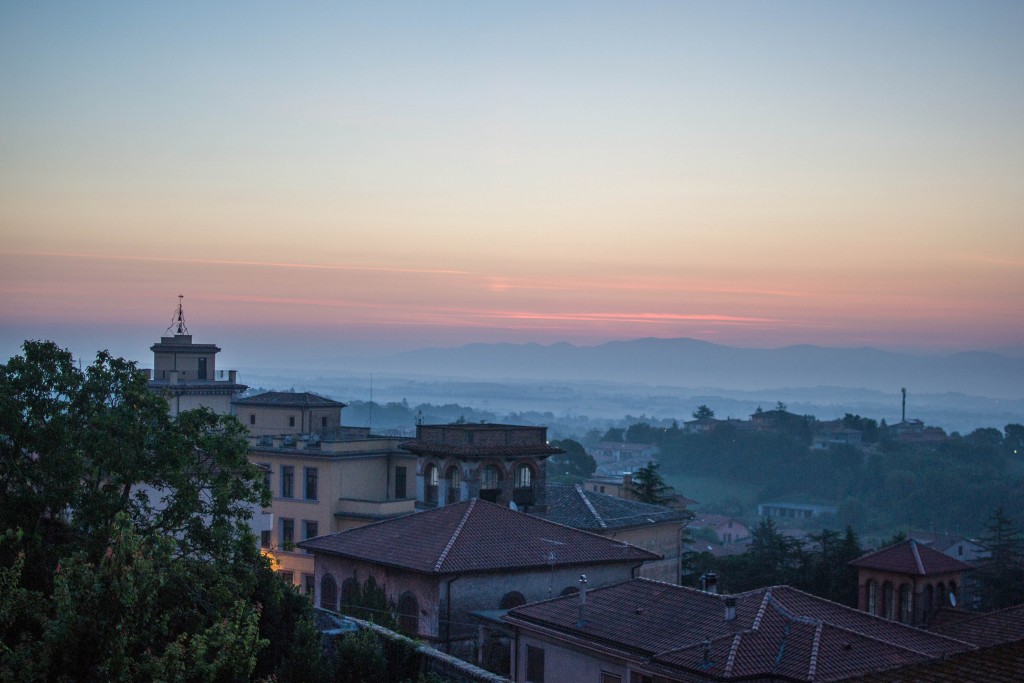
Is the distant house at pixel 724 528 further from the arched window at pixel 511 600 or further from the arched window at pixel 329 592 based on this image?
the arched window at pixel 511 600

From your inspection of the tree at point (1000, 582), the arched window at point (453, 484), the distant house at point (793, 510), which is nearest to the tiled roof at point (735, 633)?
the arched window at point (453, 484)

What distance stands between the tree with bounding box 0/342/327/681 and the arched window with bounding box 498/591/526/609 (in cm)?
805

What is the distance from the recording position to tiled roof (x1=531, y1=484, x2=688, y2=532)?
123ft

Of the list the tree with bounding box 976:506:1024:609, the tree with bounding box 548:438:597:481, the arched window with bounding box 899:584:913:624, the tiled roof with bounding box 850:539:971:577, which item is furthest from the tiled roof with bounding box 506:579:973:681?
the tree with bounding box 548:438:597:481

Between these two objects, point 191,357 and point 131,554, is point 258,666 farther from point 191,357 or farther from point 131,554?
point 191,357

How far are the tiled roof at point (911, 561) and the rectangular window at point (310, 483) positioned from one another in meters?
18.3

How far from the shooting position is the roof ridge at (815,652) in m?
17.8

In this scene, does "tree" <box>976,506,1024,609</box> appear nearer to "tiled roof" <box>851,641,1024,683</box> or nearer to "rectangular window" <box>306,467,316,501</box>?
"rectangular window" <box>306,467,316,501</box>

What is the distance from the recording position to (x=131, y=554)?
40.9ft

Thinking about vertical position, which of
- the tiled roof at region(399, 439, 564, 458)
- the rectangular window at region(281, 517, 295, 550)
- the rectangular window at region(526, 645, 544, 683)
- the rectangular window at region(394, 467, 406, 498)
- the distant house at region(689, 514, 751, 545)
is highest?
the tiled roof at region(399, 439, 564, 458)

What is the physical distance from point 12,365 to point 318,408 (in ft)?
113

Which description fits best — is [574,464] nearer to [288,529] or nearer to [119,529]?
[288,529]

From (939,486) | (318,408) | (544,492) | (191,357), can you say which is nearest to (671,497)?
(318,408)

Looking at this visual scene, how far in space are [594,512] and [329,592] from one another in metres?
12.5
